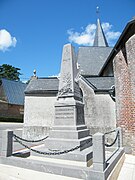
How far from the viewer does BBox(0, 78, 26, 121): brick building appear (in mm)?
26506

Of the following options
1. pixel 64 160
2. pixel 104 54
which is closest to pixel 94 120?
pixel 64 160

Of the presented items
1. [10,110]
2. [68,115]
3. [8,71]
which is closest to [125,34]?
[68,115]

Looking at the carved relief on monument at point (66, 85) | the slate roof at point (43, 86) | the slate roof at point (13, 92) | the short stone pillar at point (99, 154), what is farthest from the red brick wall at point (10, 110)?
the short stone pillar at point (99, 154)

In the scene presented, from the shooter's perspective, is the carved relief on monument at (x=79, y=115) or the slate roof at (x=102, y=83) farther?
the slate roof at (x=102, y=83)

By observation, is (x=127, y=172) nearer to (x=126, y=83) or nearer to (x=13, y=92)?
(x=126, y=83)

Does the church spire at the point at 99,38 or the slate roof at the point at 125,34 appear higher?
the church spire at the point at 99,38

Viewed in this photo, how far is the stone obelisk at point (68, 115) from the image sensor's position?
16.2ft

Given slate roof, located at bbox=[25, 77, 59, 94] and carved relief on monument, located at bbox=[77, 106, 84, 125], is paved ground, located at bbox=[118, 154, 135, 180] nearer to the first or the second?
carved relief on monument, located at bbox=[77, 106, 84, 125]

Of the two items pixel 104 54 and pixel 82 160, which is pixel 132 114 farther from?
pixel 104 54

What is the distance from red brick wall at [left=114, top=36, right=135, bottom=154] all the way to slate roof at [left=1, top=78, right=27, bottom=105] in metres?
23.0

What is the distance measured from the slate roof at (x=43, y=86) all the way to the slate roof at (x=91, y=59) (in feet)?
15.8

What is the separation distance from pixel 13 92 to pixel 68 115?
26.6 m

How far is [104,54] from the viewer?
21.2 meters

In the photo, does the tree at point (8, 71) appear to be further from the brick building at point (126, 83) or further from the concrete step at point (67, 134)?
the concrete step at point (67, 134)
